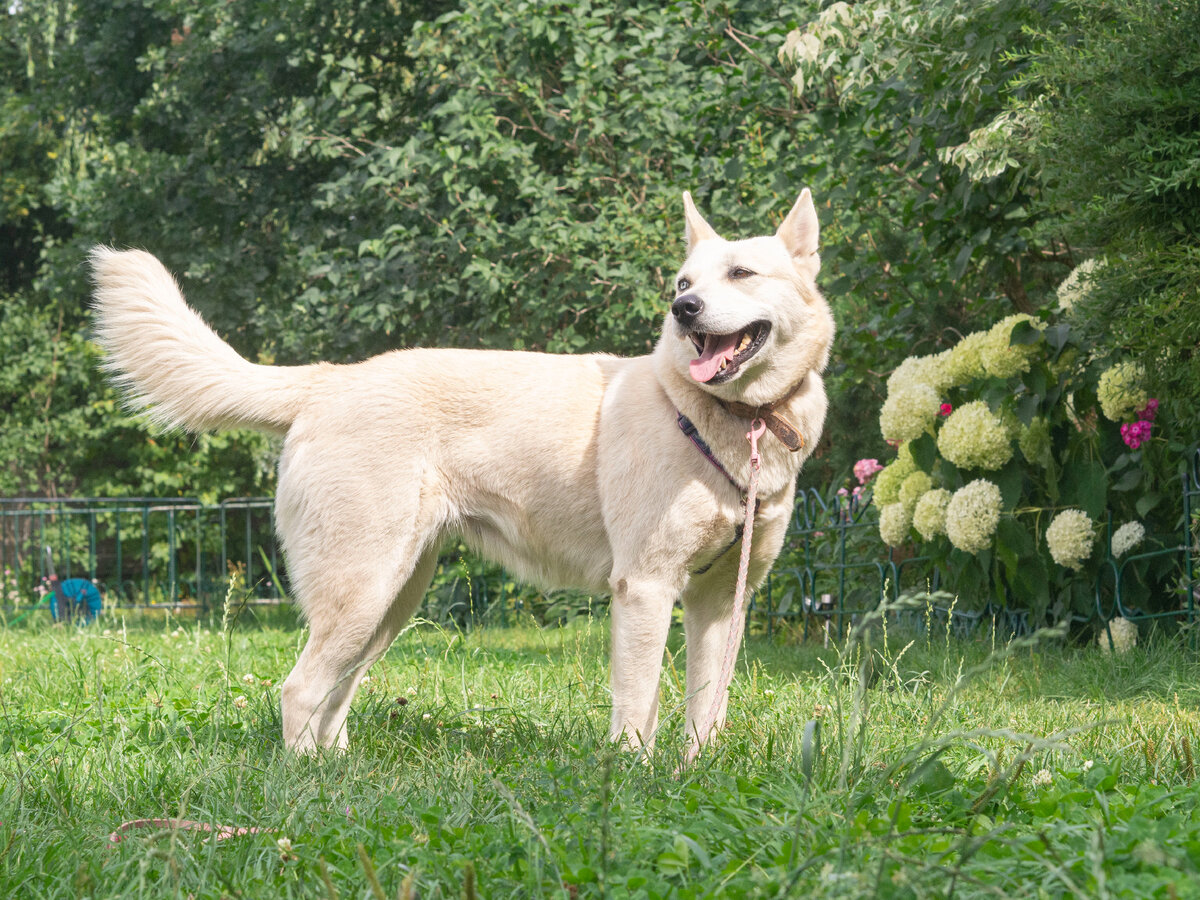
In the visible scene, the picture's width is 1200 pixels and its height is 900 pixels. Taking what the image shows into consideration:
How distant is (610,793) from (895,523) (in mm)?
3684

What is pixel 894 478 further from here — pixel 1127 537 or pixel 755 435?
pixel 755 435

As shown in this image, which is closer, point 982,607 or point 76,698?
point 76,698

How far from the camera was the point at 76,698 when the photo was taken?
4.01 m

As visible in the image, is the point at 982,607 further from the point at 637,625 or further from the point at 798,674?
the point at 637,625

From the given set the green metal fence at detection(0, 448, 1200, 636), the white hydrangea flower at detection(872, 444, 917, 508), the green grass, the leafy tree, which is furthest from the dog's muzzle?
the white hydrangea flower at detection(872, 444, 917, 508)

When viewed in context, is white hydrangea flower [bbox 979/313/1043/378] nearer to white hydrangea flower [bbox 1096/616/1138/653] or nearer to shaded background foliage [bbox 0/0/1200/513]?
shaded background foliage [bbox 0/0/1200/513]

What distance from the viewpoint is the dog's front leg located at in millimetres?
3156

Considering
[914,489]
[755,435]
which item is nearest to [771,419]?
[755,435]

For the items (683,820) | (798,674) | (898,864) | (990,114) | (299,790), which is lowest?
(798,674)

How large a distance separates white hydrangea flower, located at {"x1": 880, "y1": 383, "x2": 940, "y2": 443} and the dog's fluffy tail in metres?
3.13

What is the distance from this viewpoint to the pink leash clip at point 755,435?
10.6 feet

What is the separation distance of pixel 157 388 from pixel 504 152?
16.4ft

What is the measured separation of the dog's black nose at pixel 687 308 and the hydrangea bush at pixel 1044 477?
7.38 ft

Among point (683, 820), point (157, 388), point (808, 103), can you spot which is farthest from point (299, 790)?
point (808, 103)
